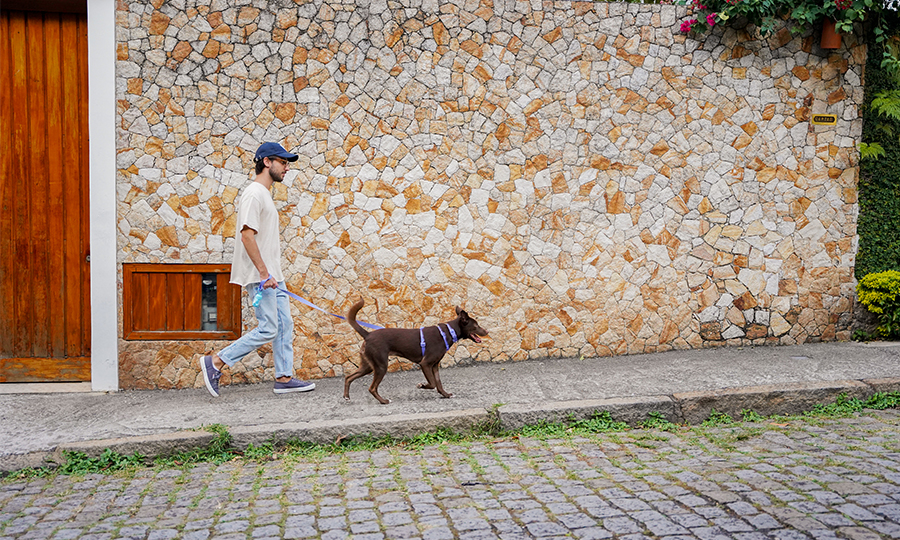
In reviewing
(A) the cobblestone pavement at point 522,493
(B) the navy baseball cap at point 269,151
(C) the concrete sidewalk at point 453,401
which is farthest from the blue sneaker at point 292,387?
(B) the navy baseball cap at point 269,151

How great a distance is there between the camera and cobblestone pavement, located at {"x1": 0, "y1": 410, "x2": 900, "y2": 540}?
12.0 ft

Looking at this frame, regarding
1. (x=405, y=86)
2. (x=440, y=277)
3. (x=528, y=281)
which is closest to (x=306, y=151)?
(x=405, y=86)

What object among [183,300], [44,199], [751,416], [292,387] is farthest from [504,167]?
[44,199]

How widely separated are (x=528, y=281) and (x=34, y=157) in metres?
4.49

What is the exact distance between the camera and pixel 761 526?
3551 millimetres

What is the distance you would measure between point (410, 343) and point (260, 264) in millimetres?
1292

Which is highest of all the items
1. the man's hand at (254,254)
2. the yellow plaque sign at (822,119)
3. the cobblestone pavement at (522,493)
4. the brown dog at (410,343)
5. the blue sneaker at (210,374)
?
the yellow plaque sign at (822,119)

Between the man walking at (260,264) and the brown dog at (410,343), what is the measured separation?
761mm

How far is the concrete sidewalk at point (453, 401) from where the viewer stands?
5.06 metres

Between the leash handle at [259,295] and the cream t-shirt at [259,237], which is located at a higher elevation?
the cream t-shirt at [259,237]

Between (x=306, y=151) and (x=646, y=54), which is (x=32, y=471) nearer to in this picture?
(x=306, y=151)

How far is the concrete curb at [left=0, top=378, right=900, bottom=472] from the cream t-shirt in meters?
1.27

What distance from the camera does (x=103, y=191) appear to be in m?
6.34

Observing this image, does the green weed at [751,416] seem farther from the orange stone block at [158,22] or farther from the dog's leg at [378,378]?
the orange stone block at [158,22]
